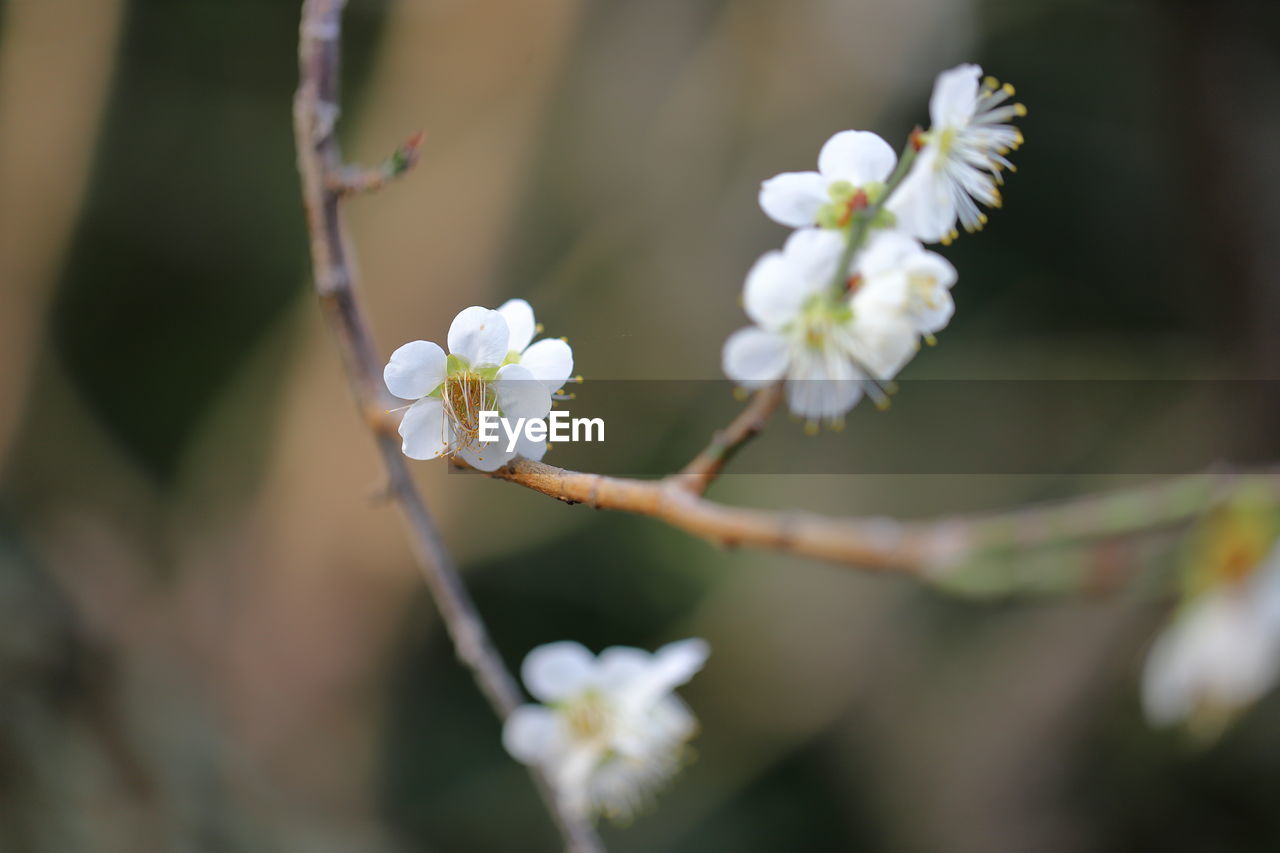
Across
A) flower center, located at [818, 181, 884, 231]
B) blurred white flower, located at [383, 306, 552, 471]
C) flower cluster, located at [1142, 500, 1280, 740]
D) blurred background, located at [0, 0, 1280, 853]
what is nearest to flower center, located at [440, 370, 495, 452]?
blurred white flower, located at [383, 306, 552, 471]

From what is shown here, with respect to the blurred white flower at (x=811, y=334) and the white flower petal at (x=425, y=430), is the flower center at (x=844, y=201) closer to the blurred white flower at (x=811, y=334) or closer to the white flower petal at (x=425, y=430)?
the blurred white flower at (x=811, y=334)

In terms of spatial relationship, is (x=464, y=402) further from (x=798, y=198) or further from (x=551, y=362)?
(x=798, y=198)

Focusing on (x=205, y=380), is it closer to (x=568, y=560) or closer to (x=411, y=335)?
(x=411, y=335)

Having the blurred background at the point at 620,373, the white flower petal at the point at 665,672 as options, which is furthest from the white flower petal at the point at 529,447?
the blurred background at the point at 620,373

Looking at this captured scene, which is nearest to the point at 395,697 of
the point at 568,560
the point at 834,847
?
the point at 568,560

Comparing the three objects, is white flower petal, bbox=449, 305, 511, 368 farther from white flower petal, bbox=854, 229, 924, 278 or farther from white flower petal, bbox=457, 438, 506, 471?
white flower petal, bbox=854, 229, 924, 278

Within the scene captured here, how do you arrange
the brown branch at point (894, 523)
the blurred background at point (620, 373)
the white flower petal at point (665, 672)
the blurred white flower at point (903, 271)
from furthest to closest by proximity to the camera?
the blurred background at point (620, 373) → the white flower petal at point (665, 672) → the blurred white flower at point (903, 271) → the brown branch at point (894, 523)
